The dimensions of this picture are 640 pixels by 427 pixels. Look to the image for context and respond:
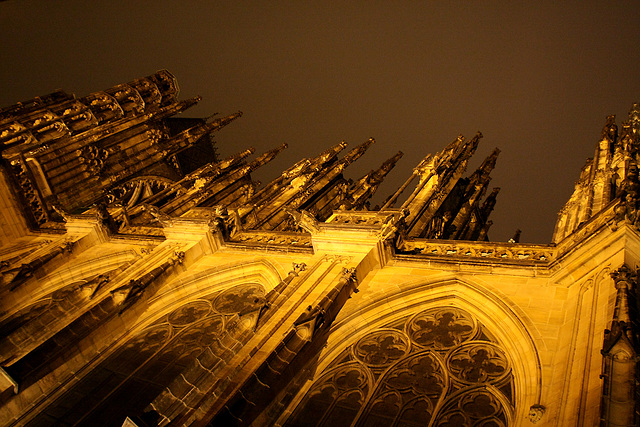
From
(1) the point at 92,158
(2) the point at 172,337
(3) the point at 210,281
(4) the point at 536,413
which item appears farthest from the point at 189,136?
(4) the point at 536,413

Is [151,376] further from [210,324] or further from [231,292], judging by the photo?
[231,292]

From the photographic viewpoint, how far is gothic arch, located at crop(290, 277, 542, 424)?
748cm

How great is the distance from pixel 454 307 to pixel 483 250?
66.0 inches

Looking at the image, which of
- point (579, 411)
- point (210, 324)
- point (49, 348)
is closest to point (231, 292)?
point (210, 324)

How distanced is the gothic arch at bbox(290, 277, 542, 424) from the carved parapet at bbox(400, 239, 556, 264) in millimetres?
966

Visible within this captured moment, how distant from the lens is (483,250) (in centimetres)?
1025

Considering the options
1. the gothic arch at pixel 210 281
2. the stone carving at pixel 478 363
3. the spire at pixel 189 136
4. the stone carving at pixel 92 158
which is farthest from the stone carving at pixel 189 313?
the spire at pixel 189 136

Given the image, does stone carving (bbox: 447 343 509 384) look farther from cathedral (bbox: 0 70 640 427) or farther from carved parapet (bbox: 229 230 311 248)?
carved parapet (bbox: 229 230 311 248)

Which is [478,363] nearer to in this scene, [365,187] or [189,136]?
[365,187]

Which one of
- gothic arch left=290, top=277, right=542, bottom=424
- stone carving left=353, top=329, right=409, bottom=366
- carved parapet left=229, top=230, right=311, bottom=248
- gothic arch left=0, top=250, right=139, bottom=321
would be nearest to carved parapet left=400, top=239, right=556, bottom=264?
gothic arch left=290, top=277, right=542, bottom=424

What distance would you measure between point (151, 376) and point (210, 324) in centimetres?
155

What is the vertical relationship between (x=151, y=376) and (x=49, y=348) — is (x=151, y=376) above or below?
above

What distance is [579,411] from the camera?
5.49m

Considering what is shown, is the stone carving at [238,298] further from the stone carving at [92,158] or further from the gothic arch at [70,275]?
the stone carving at [92,158]
